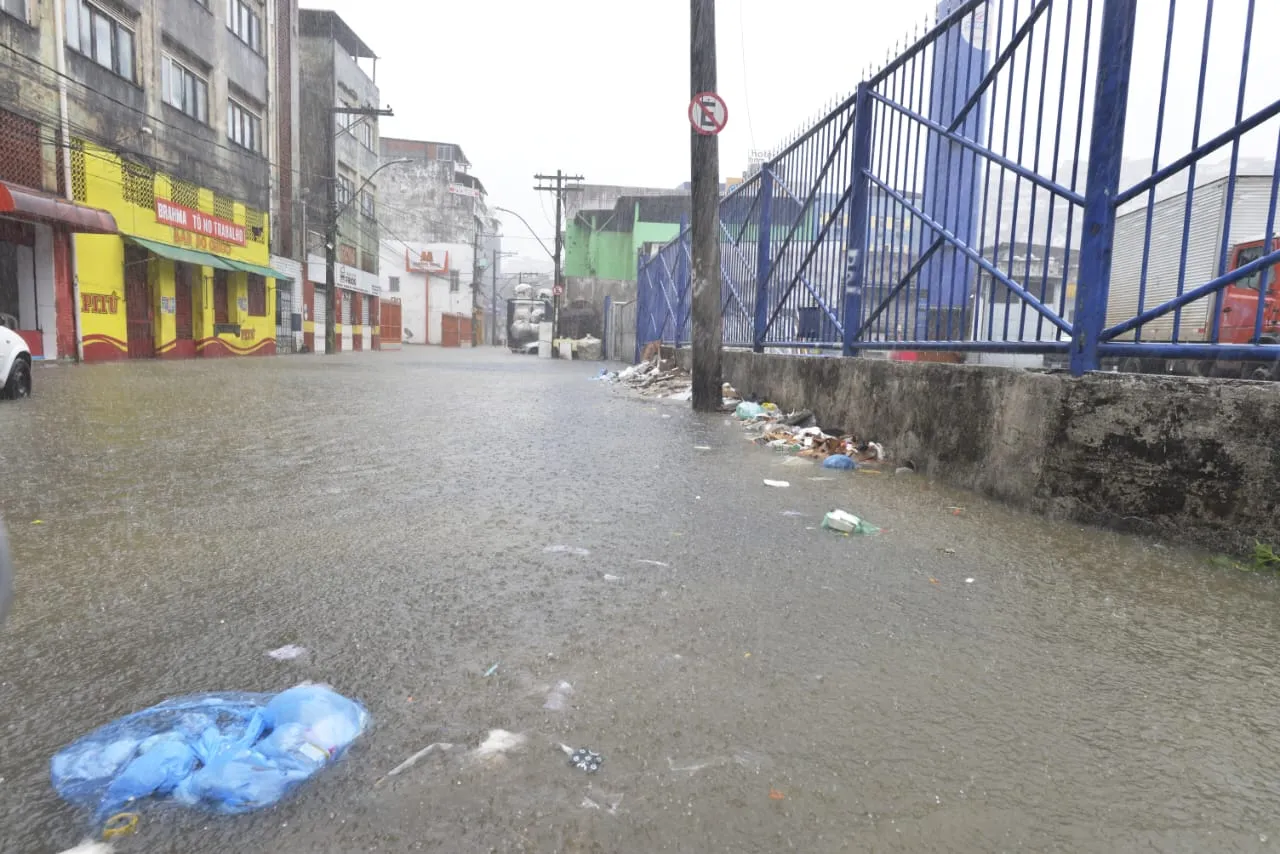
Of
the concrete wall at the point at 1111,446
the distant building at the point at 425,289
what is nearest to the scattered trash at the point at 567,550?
the concrete wall at the point at 1111,446

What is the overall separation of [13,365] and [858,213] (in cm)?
730

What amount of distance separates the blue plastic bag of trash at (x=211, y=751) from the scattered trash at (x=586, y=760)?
0.40 meters

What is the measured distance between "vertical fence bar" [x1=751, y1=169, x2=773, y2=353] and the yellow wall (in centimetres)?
1395

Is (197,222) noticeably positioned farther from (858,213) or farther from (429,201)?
(429,201)

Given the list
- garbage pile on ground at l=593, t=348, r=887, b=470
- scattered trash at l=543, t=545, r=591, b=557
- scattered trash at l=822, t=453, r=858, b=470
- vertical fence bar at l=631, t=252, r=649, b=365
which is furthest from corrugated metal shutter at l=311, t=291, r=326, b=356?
scattered trash at l=543, t=545, r=591, b=557

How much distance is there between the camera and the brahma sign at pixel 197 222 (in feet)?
54.8

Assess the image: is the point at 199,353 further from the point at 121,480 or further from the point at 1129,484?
the point at 1129,484

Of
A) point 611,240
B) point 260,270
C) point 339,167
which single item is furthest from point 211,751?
point 611,240

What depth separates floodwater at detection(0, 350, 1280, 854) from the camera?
3.61 feet

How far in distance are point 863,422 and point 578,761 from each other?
3703mm

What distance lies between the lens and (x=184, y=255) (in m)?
16.9

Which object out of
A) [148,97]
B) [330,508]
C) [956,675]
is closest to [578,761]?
[956,675]

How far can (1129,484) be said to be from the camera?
2.64 m

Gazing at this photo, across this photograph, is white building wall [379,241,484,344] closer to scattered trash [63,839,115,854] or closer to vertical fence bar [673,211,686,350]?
vertical fence bar [673,211,686,350]
